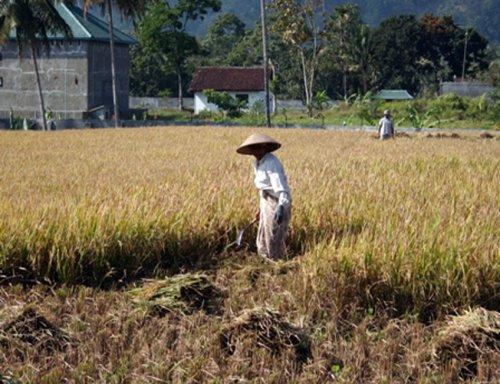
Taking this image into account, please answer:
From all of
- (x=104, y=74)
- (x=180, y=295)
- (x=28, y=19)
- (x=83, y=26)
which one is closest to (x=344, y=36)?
(x=104, y=74)

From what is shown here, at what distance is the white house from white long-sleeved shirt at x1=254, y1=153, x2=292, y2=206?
148ft

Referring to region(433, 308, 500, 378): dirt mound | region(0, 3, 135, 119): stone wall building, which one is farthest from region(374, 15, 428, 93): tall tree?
region(433, 308, 500, 378): dirt mound

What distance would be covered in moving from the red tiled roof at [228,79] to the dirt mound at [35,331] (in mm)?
46809

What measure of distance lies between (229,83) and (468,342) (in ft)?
159

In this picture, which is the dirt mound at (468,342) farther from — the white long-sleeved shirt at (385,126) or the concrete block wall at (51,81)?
the concrete block wall at (51,81)

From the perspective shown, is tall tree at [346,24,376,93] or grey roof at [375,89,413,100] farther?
grey roof at [375,89,413,100]

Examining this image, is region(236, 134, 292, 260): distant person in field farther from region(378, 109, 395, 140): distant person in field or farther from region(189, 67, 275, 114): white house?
region(189, 67, 275, 114): white house

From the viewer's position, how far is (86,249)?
529cm

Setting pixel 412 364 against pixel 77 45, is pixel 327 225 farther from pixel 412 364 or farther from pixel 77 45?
pixel 77 45

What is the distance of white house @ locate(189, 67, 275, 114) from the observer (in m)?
50.9

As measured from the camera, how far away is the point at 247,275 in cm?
539

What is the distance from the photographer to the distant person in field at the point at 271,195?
5.41 m

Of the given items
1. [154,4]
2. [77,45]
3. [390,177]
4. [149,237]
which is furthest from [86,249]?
[154,4]

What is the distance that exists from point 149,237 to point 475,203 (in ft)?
11.2
